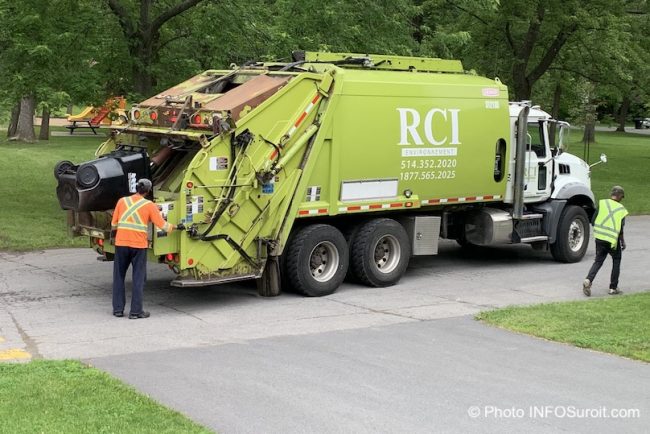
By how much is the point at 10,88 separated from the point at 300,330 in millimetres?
9501

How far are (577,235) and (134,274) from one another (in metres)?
8.35

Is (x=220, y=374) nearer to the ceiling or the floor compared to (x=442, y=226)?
nearer to the floor

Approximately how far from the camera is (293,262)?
11828mm

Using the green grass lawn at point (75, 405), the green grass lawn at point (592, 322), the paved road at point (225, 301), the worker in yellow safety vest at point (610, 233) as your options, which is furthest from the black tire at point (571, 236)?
the green grass lawn at point (75, 405)

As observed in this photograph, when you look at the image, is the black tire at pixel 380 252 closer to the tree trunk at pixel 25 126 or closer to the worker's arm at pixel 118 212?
the worker's arm at pixel 118 212

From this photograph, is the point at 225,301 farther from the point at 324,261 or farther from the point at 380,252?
the point at 380,252

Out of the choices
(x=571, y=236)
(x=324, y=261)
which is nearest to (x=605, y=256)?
(x=571, y=236)

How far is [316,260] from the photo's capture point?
12250mm

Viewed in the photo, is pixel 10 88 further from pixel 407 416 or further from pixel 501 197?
pixel 407 416

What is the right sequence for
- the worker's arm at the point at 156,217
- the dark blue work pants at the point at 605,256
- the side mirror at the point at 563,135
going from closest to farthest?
the worker's arm at the point at 156,217, the dark blue work pants at the point at 605,256, the side mirror at the point at 563,135

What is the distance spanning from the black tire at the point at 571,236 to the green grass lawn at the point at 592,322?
10.7 ft

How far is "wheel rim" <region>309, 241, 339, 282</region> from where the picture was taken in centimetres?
1220

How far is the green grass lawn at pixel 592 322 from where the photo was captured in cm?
948

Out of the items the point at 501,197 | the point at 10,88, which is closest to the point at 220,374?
the point at 501,197
